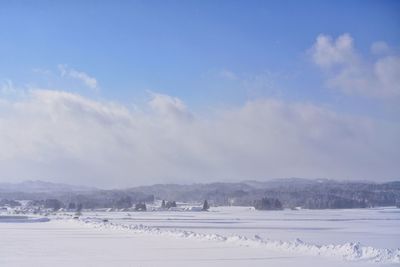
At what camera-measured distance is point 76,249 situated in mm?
20484

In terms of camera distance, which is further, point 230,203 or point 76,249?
point 230,203

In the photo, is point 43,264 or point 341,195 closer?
point 43,264

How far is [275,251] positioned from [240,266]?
4606mm

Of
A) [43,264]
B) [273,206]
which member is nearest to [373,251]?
[43,264]

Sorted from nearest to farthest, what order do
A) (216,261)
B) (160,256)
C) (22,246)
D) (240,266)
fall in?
(240,266), (216,261), (160,256), (22,246)

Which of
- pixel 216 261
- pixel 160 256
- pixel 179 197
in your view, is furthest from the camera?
pixel 179 197

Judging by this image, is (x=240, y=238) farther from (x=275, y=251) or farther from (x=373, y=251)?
(x=373, y=251)

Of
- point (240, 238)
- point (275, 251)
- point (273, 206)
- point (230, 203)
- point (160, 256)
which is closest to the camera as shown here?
point (160, 256)

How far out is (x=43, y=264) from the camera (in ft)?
51.1

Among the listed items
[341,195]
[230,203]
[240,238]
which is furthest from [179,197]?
[240,238]

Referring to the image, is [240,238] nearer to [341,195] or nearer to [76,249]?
[76,249]

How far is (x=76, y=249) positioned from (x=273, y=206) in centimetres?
8589

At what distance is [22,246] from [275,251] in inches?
397

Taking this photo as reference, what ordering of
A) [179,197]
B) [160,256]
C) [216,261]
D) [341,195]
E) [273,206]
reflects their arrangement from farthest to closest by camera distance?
[179,197] < [341,195] < [273,206] < [160,256] < [216,261]
